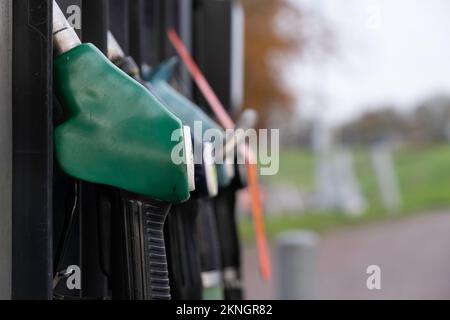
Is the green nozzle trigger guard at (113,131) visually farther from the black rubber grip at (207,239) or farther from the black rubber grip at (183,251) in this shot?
the black rubber grip at (207,239)

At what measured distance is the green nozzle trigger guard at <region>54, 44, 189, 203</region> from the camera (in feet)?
3.88

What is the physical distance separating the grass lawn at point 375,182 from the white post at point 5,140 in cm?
1005

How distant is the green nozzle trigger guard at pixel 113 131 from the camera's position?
118 cm

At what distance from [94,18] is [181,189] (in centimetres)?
39

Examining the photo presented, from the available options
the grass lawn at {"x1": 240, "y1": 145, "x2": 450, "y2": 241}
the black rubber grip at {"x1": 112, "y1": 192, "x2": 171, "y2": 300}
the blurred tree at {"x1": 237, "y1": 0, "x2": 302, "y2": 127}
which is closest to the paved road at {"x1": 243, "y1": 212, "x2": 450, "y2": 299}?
the grass lawn at {"x1": 240, "y1": 145, "x2": 450, "y2": 241}

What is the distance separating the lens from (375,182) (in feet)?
45.7

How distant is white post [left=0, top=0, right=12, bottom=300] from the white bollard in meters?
2.94

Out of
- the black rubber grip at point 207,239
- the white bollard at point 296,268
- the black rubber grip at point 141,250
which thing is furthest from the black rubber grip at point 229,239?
the white bollard at point 296,268

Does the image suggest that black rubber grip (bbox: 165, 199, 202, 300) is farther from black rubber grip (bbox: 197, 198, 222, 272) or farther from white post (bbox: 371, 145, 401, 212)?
white post (bbox: 371, 145, 401, 212)

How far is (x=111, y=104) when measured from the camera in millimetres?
1196

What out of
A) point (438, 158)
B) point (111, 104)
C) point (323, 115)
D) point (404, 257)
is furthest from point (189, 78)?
point (438, 158)

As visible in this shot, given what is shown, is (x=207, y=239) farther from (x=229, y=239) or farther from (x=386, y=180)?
(x=386, y=180)

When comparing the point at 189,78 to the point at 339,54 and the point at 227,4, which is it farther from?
the point at 339,54
